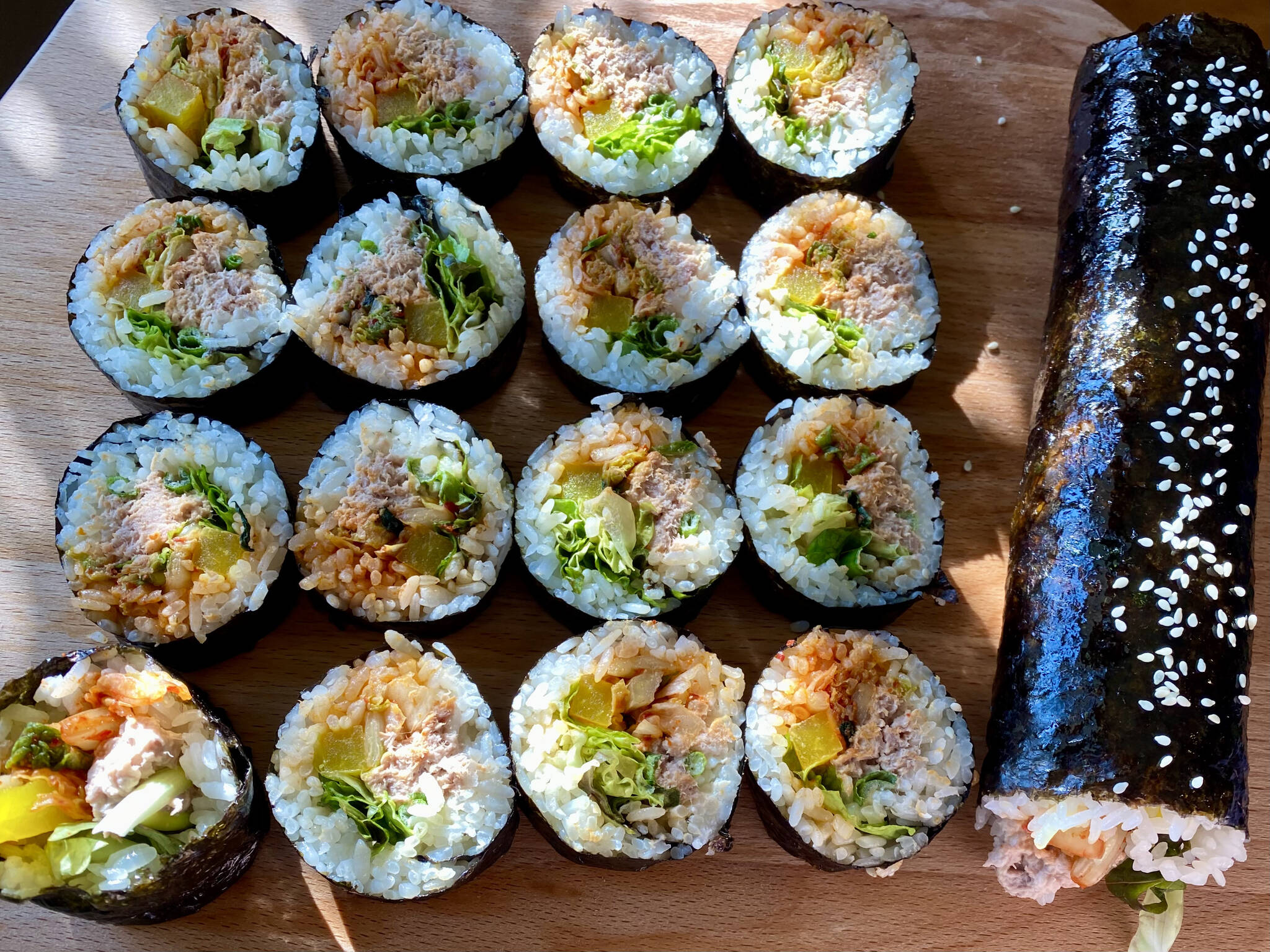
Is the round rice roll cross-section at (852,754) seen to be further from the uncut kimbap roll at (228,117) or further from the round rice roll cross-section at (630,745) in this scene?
the uncut kimbap roll at (228,117)

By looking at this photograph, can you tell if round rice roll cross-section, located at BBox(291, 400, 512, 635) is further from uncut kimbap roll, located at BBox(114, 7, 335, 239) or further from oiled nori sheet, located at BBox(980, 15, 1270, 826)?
oiled nori sheet, located at BBox(980, 15, 1270, 826)

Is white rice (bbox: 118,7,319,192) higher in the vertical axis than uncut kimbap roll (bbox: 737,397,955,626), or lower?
higher

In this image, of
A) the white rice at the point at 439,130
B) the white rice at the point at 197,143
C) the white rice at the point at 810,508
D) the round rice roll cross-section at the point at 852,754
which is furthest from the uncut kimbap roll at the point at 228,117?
the round rice roll cross-section at the point at 852,754

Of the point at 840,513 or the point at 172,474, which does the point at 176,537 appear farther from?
the point at 840,513

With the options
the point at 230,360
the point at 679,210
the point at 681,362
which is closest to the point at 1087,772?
the point at 681,362

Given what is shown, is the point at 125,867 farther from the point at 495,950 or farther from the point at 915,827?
the point at 915,827

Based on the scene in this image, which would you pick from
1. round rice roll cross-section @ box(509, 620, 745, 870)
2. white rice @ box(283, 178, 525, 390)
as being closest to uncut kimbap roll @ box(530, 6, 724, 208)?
white rice @ box(283, 178, 525, 390)
